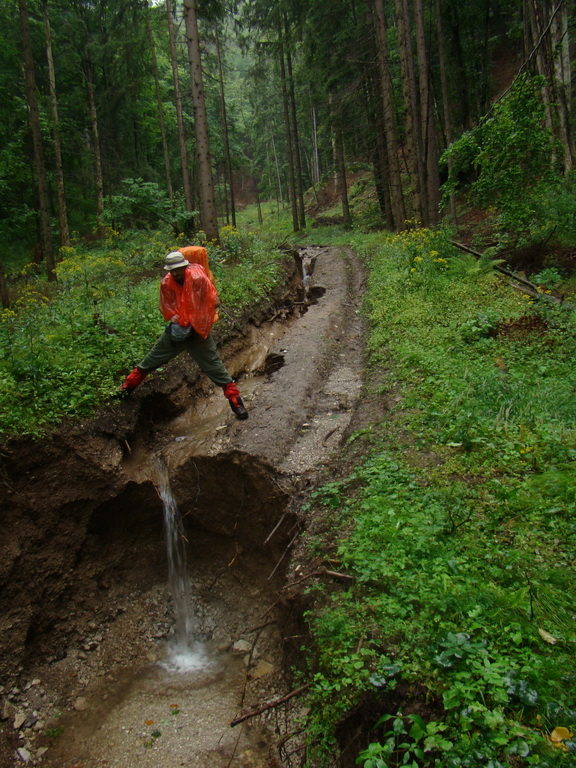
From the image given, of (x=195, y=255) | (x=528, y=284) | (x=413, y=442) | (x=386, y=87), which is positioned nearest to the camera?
(x=413, y=442)

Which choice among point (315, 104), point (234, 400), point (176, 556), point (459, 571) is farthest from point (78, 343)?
point (315, 104)

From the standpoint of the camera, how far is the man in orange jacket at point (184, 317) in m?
5.48

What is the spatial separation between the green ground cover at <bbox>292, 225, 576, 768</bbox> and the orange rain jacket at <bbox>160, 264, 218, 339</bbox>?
2590mm

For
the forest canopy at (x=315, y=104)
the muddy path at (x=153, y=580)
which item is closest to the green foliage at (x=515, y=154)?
the forest canopy at (x=315, y=104)

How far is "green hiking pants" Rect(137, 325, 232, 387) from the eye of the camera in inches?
227

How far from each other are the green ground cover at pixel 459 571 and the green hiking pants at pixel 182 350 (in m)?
2.37

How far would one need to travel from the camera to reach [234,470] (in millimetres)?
5566

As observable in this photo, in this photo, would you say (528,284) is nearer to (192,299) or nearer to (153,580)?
(192,299)

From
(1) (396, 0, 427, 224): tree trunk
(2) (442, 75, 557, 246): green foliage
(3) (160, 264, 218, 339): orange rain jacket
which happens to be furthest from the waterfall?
(1) (396, 0, 427, 224): tree trunk

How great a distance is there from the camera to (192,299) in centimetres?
549

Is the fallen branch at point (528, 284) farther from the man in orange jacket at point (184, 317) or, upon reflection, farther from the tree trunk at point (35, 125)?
the tree trunk at point (35, 125)

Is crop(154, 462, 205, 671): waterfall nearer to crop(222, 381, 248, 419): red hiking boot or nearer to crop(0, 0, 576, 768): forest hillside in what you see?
crop(0, 0, 576, 768): forest hillside

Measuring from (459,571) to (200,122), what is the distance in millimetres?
12176

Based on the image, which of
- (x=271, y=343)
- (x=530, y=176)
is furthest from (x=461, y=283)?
(x=271, y=343)
